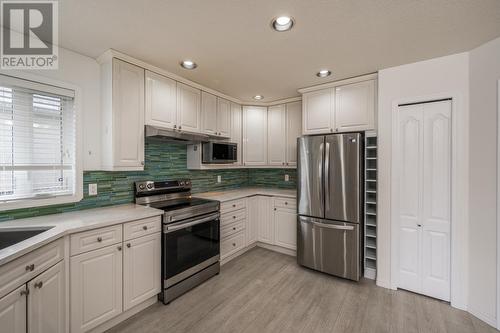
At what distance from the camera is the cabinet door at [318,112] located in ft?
9.57

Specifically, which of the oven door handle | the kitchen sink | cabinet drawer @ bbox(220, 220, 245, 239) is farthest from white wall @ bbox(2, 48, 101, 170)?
cabinet drawer @ bbox(220, 220, 245, 239)

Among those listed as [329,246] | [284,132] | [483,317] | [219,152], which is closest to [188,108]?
[219,152]

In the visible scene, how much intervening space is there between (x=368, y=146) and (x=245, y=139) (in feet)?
6.33

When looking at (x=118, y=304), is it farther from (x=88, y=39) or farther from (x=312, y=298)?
(x=88, y=39)

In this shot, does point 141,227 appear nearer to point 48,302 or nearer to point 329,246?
point 48,302

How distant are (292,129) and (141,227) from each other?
2.62 m

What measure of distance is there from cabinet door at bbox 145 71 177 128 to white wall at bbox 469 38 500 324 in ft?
10.3

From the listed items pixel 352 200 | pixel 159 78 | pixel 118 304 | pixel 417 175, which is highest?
pixel 159 78

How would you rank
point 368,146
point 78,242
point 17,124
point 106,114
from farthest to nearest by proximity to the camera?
point 368,146
point 106,114
point 17,124
point 78,242

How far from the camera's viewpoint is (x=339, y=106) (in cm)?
284

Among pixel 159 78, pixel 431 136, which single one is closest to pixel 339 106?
pixel 431 136

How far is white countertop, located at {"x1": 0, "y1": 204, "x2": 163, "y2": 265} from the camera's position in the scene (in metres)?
1.23

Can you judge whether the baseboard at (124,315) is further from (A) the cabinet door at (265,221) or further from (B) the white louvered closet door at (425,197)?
(B) the white louvered closet door at (425,197)

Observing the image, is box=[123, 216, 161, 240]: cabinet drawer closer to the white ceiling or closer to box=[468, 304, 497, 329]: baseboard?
the white ceiling
